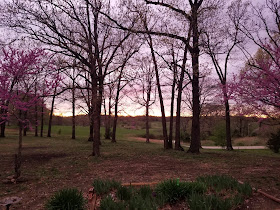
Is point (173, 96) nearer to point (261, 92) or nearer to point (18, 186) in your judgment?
point (261, 92)

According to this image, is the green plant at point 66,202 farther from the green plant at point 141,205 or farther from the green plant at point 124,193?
the green plant at point 141,205

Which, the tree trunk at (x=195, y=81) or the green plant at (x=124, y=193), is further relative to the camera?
the tree trunk at (x=195, y=81)

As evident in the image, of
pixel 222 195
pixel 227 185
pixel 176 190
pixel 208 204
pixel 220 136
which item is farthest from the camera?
pixel 220 136

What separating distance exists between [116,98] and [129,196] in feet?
67.0

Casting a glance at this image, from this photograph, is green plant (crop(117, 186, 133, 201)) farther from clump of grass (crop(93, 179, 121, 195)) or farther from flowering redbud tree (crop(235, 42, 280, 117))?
flowering redbud tree (crop(235, 42, 280, 117))

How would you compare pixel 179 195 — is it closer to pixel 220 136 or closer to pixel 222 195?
pixel 222 195

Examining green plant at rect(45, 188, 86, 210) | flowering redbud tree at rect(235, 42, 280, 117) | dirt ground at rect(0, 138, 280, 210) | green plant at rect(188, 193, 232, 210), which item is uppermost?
flowering redbud tree at rect(235, 42, 280, 117)

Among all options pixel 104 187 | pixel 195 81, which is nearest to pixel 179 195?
pixel 104 187

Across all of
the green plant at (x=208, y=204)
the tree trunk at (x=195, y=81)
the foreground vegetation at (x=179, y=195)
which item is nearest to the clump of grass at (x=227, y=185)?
the foreground vegetation at (x=179, y=195)

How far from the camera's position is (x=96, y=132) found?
11852 mm

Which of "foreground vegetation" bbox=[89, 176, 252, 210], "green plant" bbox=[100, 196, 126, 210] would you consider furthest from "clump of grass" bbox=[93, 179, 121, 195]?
"green plant" bbox=[100, 196, 126, 210]

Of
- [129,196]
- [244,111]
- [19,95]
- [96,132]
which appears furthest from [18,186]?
[244,111]

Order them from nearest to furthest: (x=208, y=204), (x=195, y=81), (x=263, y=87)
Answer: (x=208, y=204) < (x=263, y=87) < (x=195, y=81)

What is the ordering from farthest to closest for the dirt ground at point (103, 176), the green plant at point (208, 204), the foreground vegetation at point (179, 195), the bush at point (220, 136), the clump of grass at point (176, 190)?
the bush at point (220, 136) → the dirt ground at point (103, 176) → the clump of grass at point (176, 190) → the foreground vegetation at point (179, 195) → the green plant at point (208, 204)
